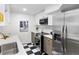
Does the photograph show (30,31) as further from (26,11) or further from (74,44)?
(74,44)

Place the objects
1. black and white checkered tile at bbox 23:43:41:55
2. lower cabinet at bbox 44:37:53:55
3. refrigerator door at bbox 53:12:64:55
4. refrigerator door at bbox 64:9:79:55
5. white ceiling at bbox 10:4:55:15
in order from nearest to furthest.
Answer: white ceiling at bbox 10:4:55:15, black and white checkered tile at bbox 23:43:41:55, refrigerator door at bbox 64:9:79:55, lower cabinet at bbox 44:37:53:55, refrigerator door at bbox 53:12:64:55

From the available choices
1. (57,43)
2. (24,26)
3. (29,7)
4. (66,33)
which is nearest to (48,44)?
(57,43)

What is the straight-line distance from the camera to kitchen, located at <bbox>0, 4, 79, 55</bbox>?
3.17 ft

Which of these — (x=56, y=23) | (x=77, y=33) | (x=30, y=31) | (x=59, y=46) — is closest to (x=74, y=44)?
(x=77, y=33)

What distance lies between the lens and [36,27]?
3.73 feet

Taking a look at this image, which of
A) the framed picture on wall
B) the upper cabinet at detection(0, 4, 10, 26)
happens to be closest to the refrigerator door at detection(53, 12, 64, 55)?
the framed picture on wall

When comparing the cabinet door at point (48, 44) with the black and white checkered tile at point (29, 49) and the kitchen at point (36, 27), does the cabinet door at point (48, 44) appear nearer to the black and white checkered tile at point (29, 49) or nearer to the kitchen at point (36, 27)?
the kitchen at point (36, 27)

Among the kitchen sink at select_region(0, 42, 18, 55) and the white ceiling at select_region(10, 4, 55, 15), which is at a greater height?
the white ceiling at select_region(10, 4, 55, 15)

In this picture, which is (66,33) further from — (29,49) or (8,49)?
(8,49)

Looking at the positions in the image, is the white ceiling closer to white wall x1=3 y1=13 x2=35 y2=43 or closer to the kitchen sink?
white wall x1=3 y1=13 x2=35 y2=43

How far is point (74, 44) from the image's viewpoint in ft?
4.08

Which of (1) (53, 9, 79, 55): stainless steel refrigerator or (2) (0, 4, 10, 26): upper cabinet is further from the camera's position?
(1) (53, 9, 79, 55): stainless steel refrigerator

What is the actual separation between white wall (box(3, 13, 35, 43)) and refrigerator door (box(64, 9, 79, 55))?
19.6 inches
